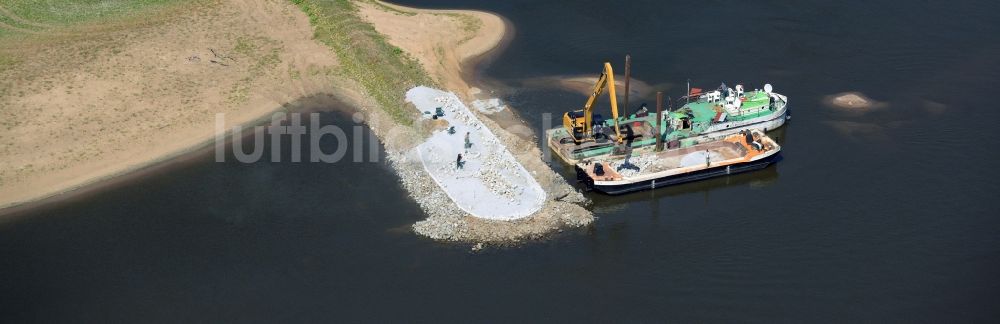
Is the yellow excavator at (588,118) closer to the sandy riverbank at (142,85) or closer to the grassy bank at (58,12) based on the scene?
the sandy riverbank at (142,85)

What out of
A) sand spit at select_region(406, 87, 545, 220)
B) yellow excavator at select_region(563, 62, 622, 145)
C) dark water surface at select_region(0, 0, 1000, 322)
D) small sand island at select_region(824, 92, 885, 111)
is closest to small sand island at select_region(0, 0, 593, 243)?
sand spit at select_region(406, 87, 545, 220)

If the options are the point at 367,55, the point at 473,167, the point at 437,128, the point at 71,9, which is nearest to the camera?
the point at 473,167

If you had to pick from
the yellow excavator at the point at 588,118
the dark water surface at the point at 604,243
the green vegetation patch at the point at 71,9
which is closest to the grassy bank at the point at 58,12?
the green vegetation patch at the point at 71,9

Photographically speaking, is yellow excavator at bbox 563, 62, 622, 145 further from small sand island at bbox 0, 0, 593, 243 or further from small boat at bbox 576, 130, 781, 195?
small sand island at bbox 0, 0, 593, 243

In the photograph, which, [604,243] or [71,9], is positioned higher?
[71,9]

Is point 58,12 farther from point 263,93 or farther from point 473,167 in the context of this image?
point 473,167

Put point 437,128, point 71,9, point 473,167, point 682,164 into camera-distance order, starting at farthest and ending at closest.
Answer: point 71,9, point 437,128, point 682,164, point 473,167

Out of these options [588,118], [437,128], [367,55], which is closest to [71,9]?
[367,55]

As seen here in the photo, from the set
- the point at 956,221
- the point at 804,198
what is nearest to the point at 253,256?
the point at 804,198
